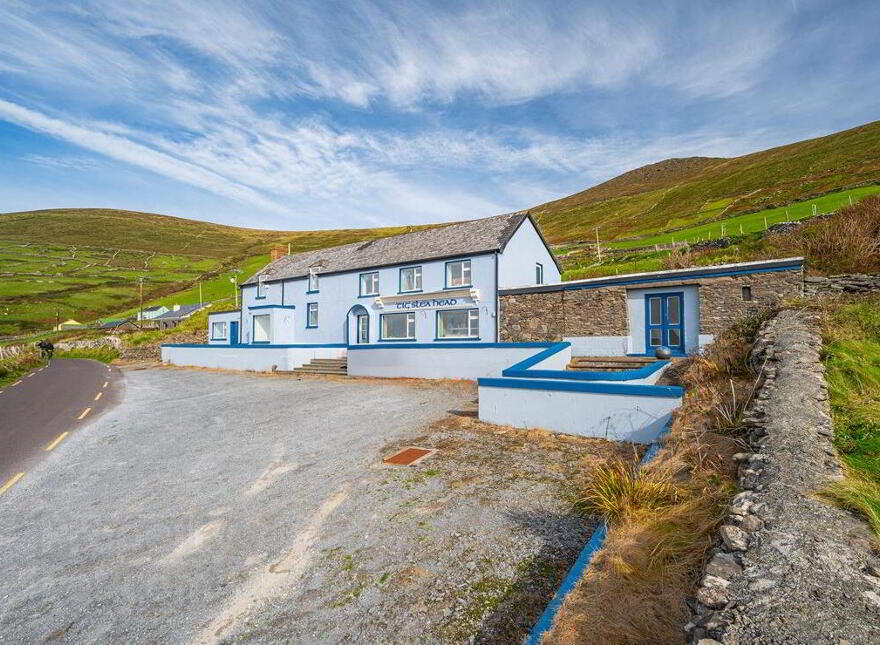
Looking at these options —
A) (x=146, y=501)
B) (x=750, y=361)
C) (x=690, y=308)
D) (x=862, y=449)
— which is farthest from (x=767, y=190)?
(x=146, y=501)

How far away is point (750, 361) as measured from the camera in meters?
8.91

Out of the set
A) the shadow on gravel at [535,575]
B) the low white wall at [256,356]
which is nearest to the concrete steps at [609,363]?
the shadow on gravel at [535,575]

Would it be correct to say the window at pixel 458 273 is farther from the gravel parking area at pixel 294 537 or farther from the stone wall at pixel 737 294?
the gravel parking area at pixel 294 537

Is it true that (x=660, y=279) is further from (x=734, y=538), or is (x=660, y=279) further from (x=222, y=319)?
(x=222, y=319)

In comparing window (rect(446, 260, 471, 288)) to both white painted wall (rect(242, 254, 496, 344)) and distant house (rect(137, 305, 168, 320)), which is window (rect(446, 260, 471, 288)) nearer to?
white painted wall (rect(242, 254, 496, 344))

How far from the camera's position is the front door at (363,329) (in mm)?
27547

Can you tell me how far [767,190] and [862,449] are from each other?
3305 inches

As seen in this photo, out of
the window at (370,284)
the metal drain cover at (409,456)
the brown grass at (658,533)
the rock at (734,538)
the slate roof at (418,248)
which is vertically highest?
the slate roof at (418,248)

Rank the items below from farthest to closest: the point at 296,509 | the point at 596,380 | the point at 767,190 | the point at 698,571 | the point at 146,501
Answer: the point at 767,190 → the point at 596,380 → the point at 146,501 → the point at 296,509 → the point at 698,571

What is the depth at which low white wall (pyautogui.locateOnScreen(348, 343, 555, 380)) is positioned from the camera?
1677 cm

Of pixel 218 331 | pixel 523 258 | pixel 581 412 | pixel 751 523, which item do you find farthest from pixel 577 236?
pixel 751 523

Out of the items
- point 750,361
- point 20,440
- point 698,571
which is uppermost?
point 750,361

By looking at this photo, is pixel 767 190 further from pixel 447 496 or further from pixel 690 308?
pixel 447 496

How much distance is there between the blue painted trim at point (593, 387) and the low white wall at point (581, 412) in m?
0.08
